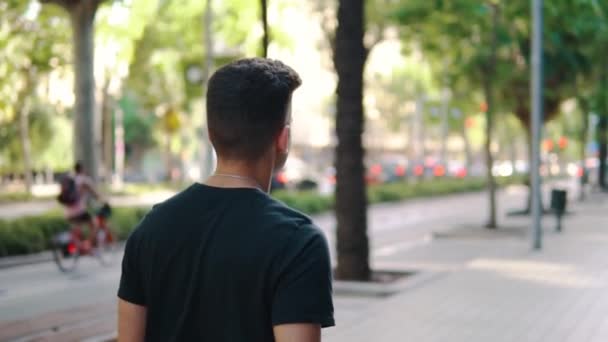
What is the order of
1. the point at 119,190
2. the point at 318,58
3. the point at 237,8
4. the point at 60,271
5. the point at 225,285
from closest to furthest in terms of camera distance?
the point at 225,285
the point at 60,271
the point at 237,8
the point at 119,190
the point at 318,58

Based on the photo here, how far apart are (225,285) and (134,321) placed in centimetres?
30

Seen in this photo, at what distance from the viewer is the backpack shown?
17.6 m

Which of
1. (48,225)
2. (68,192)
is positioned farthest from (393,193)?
(68,192)

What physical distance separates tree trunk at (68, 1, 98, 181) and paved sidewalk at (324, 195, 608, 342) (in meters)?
7.29

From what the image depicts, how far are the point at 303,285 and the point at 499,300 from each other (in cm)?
966

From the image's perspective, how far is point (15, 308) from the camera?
1262 centimetres

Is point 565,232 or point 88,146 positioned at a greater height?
point 88,146

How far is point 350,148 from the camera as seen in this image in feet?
44.8

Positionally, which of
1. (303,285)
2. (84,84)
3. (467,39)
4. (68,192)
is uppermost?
(467,39)

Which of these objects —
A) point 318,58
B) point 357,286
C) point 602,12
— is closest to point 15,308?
point 357,286

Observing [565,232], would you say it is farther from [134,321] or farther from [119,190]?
[119,190]

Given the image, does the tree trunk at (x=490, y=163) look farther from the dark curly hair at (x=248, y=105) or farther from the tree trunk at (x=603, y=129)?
the dark curly hair at (x=248, y=105)

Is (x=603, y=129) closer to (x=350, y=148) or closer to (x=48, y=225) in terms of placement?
(x=48, y=225)

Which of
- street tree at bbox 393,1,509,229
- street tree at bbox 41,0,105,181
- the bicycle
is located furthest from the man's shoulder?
street tree at bbox 41,0,105,181
